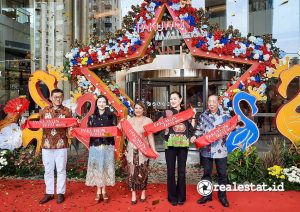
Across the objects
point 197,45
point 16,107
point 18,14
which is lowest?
point 16,107

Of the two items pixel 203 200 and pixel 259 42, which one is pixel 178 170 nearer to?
pixel 203 200

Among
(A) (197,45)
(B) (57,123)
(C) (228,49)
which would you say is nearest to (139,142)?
(B) (57,123)

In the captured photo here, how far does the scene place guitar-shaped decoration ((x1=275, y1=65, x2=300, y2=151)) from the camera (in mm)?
6355

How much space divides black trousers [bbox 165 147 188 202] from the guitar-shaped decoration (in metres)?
2.32

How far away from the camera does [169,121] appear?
4.97m

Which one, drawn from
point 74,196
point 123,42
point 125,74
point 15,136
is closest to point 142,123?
point 74,196

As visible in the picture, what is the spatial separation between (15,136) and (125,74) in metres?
4.27

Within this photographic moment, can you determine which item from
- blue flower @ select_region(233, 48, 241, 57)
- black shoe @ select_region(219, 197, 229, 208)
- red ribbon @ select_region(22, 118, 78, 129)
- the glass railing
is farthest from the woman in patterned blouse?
the glass railing

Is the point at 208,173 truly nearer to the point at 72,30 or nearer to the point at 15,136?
the point at 15,136

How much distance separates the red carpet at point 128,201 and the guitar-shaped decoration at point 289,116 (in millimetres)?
1129

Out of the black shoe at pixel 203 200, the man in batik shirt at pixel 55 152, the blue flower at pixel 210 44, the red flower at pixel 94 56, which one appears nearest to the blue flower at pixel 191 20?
the blue flower at pixel 210 44

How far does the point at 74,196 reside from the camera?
558 cm

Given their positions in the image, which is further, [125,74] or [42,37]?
[42,37]

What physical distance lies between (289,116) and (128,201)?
326 centimetres
